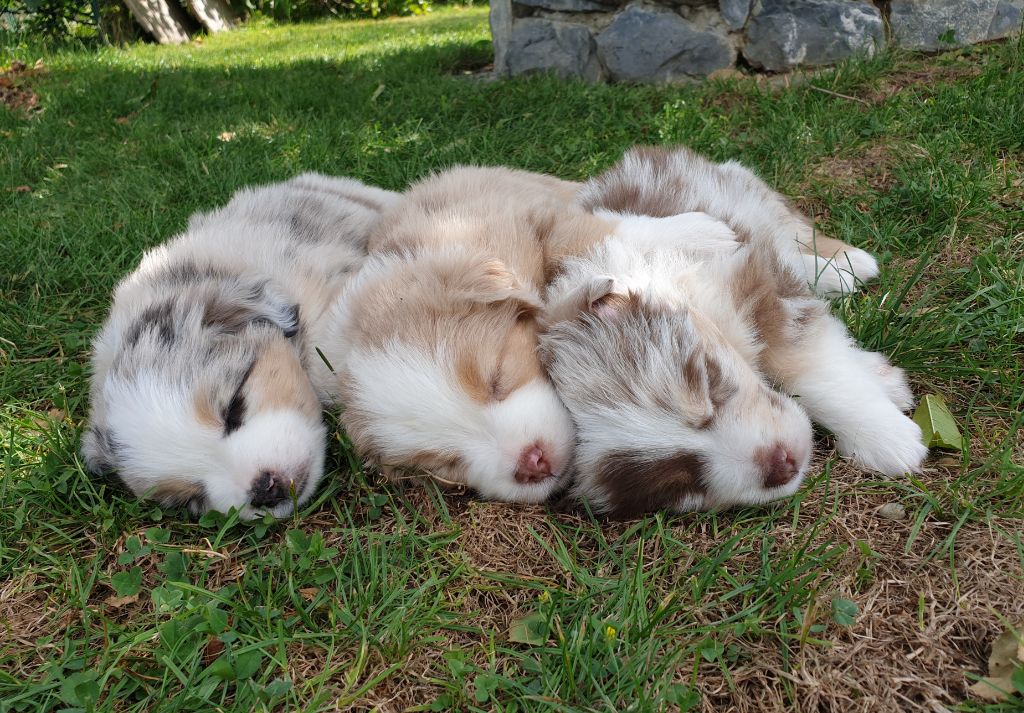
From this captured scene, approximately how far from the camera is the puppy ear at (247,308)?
304 centimetres

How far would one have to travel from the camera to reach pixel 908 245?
374 cm

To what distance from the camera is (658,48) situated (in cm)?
657

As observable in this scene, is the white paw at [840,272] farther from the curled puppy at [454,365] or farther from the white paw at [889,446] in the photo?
the curled puppy at [454,365]

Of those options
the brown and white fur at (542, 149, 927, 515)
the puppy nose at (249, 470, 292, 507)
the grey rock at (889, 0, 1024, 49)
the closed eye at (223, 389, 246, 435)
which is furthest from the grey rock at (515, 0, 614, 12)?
the puppy nose at (249, 470, 292, 507)

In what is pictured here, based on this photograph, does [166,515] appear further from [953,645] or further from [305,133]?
[305,133]

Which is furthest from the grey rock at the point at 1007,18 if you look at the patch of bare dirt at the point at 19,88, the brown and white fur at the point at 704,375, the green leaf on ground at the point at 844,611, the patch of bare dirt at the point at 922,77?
the patch of bare dirt at the point at 19,88

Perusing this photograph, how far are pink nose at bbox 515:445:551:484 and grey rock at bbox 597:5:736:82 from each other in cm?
513

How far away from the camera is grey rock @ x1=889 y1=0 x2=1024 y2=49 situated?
5.71 m

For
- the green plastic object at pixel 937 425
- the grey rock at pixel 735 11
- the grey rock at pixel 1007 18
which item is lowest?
the green plastic object at pixel 937 425

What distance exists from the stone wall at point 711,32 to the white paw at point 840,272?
322cm

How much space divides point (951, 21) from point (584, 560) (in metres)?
5.71

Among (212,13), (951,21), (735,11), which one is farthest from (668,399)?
(212,13)

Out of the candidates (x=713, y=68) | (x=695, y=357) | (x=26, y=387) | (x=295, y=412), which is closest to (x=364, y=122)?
(x=713, y=68)

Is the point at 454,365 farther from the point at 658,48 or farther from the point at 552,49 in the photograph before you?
the point at 552,49
